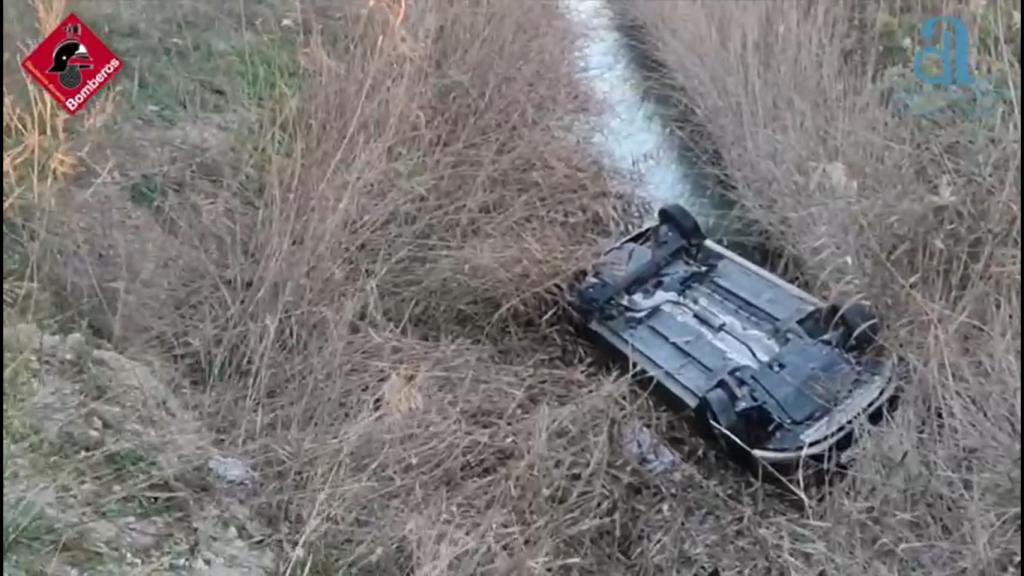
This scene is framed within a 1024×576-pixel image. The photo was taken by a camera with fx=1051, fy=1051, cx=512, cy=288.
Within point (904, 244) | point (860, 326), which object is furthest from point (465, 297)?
point (904, 244)

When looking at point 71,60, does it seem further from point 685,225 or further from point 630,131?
point 630,131

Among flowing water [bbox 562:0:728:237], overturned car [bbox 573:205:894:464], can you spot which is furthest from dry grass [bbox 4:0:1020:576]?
flowing water [bbox 562:0:728:237]

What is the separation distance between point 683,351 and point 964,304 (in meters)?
0.80

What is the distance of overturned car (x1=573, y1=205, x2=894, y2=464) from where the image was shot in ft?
8.46

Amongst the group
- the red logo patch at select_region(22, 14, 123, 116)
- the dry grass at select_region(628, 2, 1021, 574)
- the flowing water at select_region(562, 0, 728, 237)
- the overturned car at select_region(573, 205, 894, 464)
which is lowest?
the flowing water at select_region(562, 0, 728, 237)

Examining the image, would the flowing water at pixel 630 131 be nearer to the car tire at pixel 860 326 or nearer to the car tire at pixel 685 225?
the car tire at pixel 685 225

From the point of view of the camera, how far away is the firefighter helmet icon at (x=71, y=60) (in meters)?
2.53

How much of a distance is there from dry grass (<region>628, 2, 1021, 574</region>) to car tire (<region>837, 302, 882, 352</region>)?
0.04m

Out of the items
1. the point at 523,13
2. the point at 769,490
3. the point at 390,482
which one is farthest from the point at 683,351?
the point at 523,13

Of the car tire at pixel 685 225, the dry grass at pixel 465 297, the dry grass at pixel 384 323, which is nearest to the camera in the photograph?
the dry grass at pixel 465 297

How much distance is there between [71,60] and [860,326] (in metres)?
2.08

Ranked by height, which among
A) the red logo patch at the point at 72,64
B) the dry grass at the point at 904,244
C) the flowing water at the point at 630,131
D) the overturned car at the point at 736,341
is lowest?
the flowing water at the point at 630,131

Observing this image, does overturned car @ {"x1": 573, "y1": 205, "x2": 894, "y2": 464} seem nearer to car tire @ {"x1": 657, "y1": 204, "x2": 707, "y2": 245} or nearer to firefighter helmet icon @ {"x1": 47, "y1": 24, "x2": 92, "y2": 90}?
car tire @ {"x1": 657, "y1": 204, "x2": 707, "y2": 245}

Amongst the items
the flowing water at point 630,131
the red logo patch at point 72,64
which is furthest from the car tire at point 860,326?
the red logo patch at point 72,64
